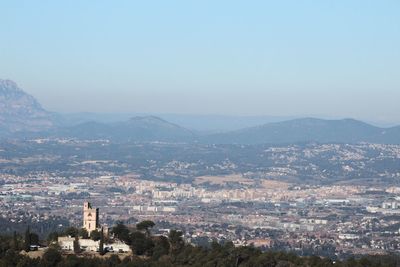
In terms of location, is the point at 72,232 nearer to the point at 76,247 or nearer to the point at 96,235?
the point at 96,235

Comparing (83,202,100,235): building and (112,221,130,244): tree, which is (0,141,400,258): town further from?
(112,221,130,244): tree

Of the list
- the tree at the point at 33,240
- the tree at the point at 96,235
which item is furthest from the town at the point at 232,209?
the tree at the point at 33,240

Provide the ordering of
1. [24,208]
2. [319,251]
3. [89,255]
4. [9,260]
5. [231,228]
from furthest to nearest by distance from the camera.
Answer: [24,208]
[231,228]
[319,251]
[89,255]
[9,260]

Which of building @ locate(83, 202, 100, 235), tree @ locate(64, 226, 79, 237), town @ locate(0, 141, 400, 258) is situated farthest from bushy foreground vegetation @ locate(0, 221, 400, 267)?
town @ locate(0, 141, 400, 258)

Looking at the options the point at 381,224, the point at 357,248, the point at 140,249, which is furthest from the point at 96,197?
the point at 140,249

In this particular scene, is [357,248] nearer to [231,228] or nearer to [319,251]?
[319,251]

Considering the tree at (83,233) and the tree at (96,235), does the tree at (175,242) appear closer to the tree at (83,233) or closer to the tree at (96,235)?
the tree at (96,235)

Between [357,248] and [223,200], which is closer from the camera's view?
[357,248]

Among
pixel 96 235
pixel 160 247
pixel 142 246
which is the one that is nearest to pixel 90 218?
pixel 96 235
